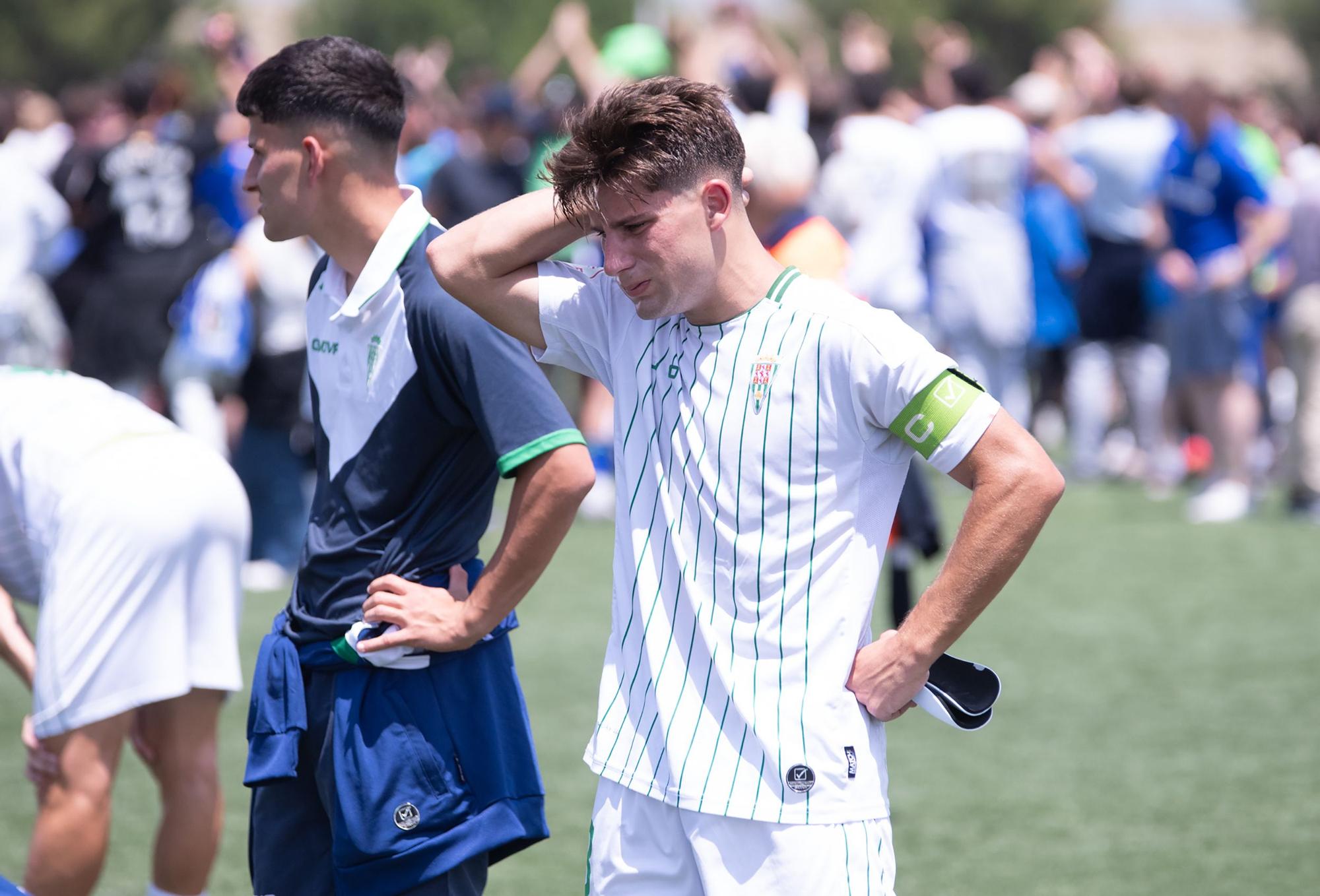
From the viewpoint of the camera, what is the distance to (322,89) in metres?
3.06

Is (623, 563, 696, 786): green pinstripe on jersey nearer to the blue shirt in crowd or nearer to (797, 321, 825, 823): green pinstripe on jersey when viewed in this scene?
(797, 321, 825, 823): green pinstripe on jersey

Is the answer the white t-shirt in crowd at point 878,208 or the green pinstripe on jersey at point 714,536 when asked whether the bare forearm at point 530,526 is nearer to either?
the green pinstripe on jersey at point 714,536

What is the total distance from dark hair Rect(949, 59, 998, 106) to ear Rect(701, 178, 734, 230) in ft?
27.7

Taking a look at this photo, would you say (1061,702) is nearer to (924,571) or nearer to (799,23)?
(924,571)

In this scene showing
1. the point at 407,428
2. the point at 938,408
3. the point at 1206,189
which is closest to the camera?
the point at 938,408

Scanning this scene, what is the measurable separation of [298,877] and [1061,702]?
3915 millimetres

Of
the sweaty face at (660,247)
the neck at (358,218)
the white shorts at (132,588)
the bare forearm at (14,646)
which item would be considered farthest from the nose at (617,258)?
the bare forearm at (14,646)

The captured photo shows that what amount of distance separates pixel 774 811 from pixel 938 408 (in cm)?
66

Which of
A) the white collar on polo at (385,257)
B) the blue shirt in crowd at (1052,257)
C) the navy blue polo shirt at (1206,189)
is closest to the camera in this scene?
the white collar on polo at (385,257)

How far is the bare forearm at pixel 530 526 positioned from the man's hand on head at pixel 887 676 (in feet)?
2.19

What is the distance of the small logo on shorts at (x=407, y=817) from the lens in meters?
2.89

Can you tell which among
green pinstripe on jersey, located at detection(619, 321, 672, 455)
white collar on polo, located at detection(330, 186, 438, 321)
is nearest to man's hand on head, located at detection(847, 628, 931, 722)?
green pinstripe on jersey, located at detection(619, 321, 672, 455)

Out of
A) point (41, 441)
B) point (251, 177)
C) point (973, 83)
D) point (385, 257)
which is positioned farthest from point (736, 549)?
point (973, 83)

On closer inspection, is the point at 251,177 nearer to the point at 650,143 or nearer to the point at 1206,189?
the point at 650,143
